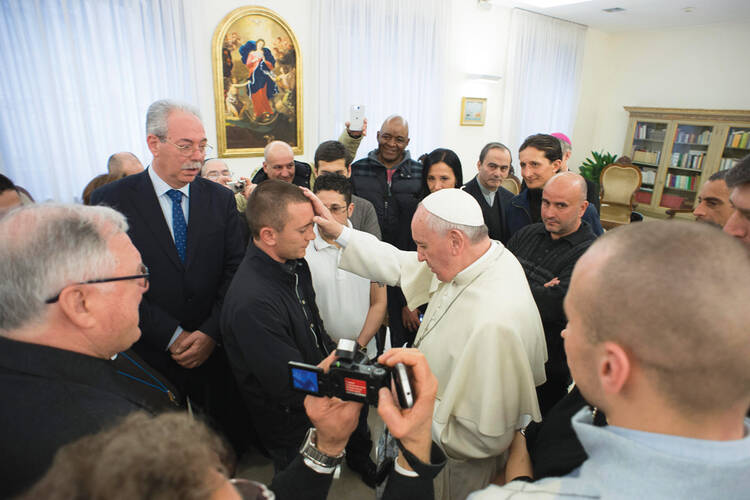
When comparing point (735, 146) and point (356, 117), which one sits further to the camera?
point (735, 146)

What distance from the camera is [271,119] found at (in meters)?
5.58

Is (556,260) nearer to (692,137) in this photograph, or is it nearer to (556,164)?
(556,164)

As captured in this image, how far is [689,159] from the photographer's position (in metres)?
8.68

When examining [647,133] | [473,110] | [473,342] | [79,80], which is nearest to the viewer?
[473,342]

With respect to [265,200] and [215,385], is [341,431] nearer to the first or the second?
[265,200]

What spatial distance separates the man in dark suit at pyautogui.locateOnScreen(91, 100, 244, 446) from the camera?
203 cm

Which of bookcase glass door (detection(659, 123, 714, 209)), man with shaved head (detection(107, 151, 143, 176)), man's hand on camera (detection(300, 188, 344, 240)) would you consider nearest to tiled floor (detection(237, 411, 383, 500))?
man's hand on camera (detection(300, 188, 344, 240))

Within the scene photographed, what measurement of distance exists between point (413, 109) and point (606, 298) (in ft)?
22.6

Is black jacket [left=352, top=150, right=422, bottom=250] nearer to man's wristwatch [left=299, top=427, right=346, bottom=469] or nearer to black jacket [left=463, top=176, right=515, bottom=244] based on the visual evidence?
black jacket [left=463, top=176, right=515, bottom=244]

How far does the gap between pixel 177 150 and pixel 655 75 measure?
36.6 feet

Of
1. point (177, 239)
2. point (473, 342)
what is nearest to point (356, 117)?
point (177, 239)

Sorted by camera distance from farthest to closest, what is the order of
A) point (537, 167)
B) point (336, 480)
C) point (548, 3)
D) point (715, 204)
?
1. point (548, 3)
2. point (537, 167)
3. point (336, 480)
4. point (715, 204)

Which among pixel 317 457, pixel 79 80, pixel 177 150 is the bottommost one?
pixel 317 457

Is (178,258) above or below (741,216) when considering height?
below
